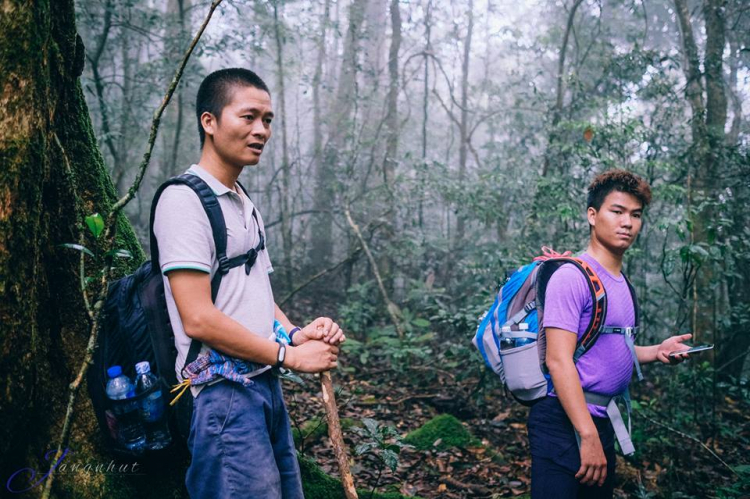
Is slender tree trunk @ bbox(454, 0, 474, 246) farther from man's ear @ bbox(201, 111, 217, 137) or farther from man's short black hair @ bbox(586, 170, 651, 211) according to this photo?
man's ear @ bbox(201, 111, 217, 137)

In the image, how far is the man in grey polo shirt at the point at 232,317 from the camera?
184 cm

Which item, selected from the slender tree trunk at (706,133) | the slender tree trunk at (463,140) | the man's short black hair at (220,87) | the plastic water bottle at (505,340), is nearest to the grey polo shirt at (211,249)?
the man's short black hair at (220,87)

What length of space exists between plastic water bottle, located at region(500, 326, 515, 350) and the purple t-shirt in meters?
0.26

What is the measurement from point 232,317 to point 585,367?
5.91ft

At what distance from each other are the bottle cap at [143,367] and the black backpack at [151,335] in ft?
0.06

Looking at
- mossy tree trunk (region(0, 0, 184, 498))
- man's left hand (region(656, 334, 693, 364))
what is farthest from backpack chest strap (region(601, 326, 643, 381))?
mossy tree trunk (region(0, 0, 184, 498))

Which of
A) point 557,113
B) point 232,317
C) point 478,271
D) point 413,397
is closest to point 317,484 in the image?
point 232,317

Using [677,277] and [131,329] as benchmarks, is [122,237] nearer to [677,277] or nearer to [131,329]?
[131,329]

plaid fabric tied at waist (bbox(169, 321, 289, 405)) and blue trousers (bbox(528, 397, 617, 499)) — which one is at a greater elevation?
plaid fabric tied at waist (bbox(169, 321, 289, 405))

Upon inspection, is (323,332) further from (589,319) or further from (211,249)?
(589,319)

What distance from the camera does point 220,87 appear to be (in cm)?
219

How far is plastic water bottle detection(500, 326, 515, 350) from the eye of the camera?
2773 mm

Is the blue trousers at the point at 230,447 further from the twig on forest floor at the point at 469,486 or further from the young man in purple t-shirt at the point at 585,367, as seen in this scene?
the twig on forest floor at the point at 469,486

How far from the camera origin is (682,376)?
17.6ft
